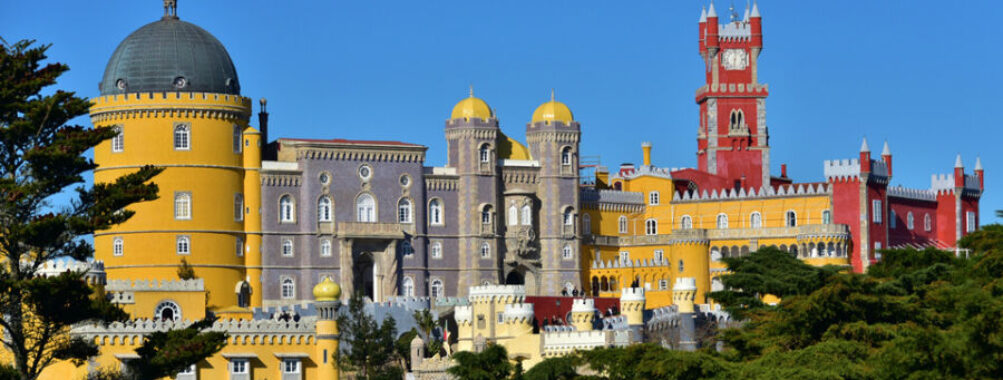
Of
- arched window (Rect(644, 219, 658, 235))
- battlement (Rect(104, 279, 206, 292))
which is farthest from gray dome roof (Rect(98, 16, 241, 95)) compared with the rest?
arched window (Rect(644, 219, 658, 235))

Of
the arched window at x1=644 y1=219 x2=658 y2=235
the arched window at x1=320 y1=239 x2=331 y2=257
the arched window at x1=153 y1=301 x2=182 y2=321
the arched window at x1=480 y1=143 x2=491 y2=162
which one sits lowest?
the arched window at x1=153 y1=301 x2=182 y2=321

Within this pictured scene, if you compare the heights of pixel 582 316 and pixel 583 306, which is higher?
pixel 583 306

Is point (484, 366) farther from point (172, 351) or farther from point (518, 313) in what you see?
point (172, 351)

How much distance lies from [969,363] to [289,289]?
46.3 metres

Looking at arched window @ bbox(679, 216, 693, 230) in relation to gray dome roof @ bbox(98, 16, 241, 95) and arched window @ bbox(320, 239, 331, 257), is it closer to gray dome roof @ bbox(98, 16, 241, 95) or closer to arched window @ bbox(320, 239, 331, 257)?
arched window @ bbox(320, 239, 331, 257)

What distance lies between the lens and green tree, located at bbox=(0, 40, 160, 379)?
169ft

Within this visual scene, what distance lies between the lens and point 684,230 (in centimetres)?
9962

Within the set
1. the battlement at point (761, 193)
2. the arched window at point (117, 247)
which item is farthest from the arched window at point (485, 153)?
the arched window at point (117, 247)

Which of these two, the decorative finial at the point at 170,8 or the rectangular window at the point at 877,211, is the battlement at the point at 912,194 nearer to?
the rectangular window at the point at 877,211

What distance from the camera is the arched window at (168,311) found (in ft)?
262

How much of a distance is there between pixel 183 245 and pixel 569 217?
1933 centimetres

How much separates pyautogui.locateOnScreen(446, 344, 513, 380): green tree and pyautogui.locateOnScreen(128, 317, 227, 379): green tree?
474 inches

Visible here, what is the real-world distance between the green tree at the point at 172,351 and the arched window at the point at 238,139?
34.1m

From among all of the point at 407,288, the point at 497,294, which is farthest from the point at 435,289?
the point at 497,294
